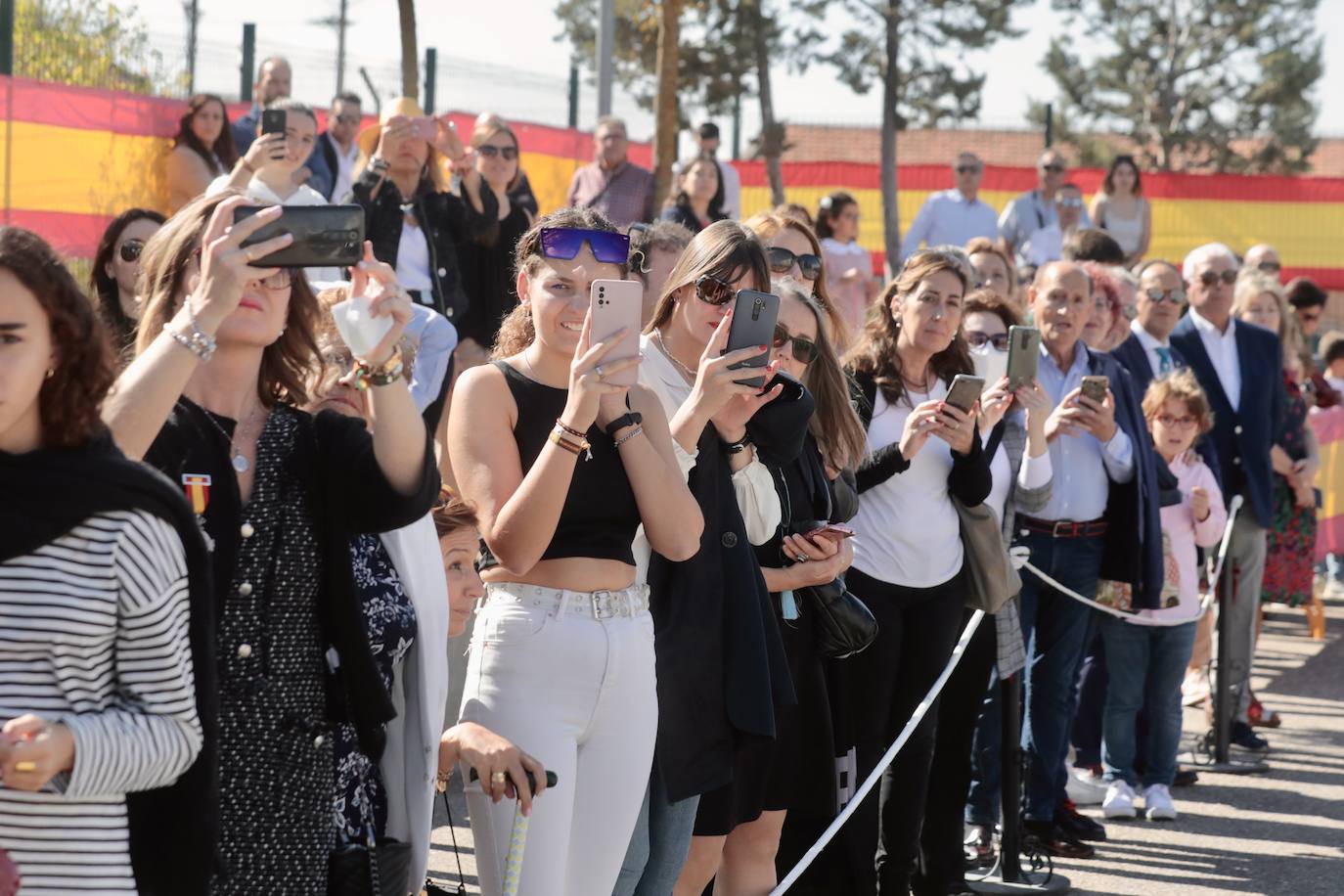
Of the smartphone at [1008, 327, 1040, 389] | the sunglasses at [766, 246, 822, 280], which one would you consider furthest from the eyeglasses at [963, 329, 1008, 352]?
the sunglasses at [766, 246, 822, 280]

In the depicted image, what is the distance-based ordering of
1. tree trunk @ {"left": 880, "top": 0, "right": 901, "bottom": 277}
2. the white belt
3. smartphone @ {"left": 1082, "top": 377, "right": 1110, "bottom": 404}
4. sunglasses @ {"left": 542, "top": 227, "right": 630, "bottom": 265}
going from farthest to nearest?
tree trunk @ {"left": 880, "top": 0, "right": 901, "bottom": 277}
smartphone @ {"left": 1082, "top": 377, "right": 1110, "bottom": 404}
sunglasses @ {"left": 542, "top": 227, "right": 630, "bottom": 265}
the white belt

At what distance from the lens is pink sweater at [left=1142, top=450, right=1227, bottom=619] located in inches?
295

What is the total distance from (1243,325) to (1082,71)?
48824 millimetres

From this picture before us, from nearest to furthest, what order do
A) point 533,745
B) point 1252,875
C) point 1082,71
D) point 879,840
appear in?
point 533,745 < point 879,840 < point 1252,875 < point 1082,71

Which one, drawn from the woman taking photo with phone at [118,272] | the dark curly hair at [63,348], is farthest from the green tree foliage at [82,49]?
the dark curly hair at [63,348]

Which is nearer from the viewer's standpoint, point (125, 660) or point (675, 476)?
point (125, 660)

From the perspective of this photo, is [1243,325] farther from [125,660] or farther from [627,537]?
[125,660]

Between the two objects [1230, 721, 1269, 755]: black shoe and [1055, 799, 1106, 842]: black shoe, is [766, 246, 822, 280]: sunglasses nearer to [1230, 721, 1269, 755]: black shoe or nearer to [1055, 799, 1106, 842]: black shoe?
[1055, 799, 1106, 842]: black shoe

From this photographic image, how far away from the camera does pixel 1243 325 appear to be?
8922 mm

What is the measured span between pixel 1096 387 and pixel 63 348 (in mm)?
4650

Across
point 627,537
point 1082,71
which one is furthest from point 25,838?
point 1082,71

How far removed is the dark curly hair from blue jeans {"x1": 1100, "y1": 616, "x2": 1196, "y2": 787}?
5629 mm

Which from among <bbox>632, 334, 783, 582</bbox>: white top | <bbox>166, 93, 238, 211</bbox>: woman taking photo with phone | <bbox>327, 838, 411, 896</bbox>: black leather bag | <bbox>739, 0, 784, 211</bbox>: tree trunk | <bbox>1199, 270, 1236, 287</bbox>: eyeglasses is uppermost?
<bbox>739, 0, 784, 211</bbox>: tree trunk

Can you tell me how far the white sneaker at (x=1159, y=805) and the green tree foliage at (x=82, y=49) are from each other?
6.70 metres
